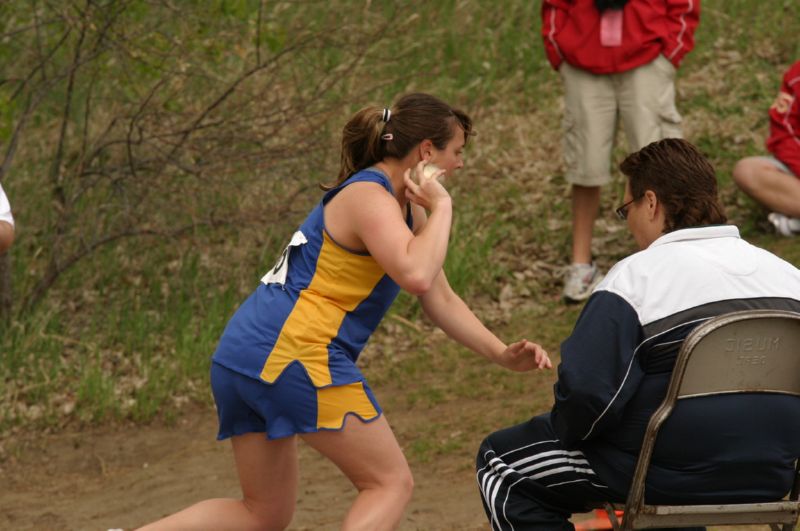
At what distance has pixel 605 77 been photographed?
7480mm

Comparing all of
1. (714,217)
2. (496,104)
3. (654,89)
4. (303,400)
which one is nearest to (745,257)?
(714,217)

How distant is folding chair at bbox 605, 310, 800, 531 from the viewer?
3309 millimetres

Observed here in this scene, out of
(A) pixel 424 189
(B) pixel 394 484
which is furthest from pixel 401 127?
(B) pixel 394 484

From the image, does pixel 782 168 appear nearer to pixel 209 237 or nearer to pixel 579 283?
pixel 579 283

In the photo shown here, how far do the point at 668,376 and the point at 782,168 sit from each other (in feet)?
15.2

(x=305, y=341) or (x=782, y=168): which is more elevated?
(x=305, y=341)

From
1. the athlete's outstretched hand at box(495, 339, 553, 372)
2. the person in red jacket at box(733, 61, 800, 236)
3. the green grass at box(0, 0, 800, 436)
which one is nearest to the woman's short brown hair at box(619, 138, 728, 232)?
the athlete's outstretched hand at box(495, 339, 553, 372)

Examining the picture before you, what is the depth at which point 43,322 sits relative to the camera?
7113mm

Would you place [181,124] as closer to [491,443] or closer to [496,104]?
[496,104]

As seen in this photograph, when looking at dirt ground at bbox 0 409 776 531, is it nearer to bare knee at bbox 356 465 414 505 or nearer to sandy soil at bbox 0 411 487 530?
sandy soil at bbox 0 411 487 530

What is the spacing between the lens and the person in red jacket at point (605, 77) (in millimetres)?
7309

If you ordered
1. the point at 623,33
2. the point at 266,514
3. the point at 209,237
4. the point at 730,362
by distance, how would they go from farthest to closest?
the point at 209,237 → the point at 623,33 → the point at 266,514 → the point at 730,362

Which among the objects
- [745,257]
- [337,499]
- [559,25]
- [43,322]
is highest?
[559,25]

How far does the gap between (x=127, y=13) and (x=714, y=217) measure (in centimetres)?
450
